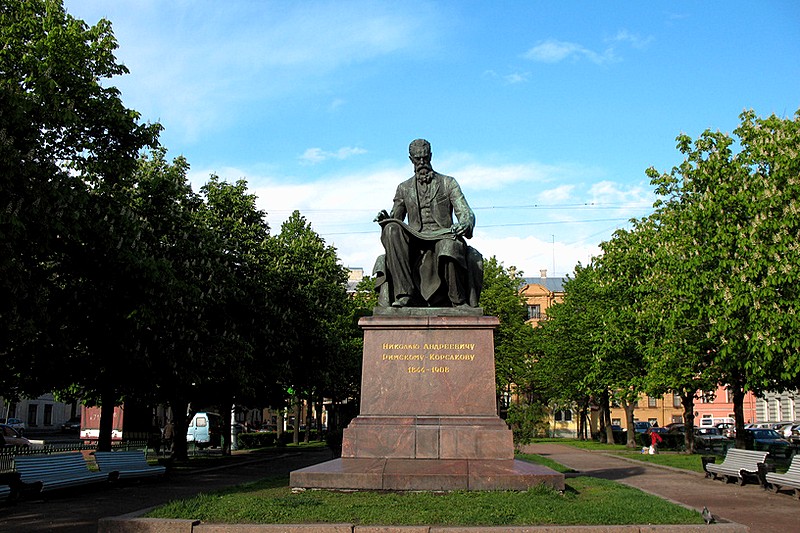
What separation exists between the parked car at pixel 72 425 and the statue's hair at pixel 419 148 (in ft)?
207

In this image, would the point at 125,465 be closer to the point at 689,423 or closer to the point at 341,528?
the point at 341,528

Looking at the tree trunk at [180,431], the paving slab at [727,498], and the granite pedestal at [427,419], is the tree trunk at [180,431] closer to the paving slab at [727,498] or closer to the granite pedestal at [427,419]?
the paving slab at [727,498]

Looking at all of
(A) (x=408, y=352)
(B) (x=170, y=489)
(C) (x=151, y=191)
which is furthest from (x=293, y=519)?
(C) (x=151, y=191)

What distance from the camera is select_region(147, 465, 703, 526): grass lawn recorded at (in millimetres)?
8391

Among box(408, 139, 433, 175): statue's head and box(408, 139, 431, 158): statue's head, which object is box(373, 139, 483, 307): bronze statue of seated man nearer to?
box(408, 139, 433, 175): statue's head

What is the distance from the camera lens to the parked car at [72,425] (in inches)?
2830

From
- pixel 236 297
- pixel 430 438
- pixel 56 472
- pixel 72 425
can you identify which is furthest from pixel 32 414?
pixel 430 438

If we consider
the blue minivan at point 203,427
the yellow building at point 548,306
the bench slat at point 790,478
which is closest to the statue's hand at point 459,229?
the bench slat at point 790,478

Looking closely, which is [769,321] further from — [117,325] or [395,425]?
[117,325]

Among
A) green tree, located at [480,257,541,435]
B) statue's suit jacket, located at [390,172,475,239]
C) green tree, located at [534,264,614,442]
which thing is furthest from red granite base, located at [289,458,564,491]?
green tree, located at [480,257,541,435]

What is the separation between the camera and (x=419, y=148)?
45.9 feet

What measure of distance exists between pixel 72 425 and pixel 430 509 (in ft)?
243

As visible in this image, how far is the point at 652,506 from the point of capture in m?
9.83

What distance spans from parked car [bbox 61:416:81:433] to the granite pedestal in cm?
6358
